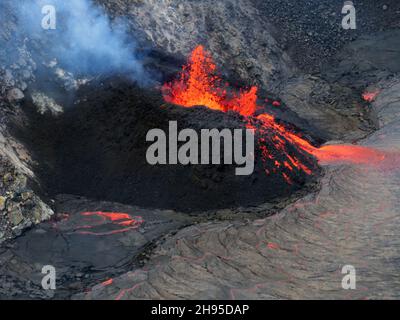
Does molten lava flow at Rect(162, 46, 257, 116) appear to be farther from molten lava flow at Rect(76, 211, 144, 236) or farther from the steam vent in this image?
molten lava flow at Rect(76, 211, 144, 236)

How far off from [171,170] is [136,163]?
36.5 inches

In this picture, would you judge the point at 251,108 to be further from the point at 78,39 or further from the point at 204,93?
the point at 78,39

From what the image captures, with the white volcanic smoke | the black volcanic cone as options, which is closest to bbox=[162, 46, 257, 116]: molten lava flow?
the black volcanic cone

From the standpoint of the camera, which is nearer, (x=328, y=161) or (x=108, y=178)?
(x=108, y=178)

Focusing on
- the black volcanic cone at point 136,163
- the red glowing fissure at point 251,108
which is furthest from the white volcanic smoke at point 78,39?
the red glowing fissure at point 251,108

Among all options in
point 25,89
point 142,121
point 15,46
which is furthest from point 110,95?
point 15,46

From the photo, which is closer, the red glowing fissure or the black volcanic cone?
the black volcanic cone

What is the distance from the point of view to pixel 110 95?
12.3 metres

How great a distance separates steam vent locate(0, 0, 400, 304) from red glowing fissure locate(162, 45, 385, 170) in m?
0.06

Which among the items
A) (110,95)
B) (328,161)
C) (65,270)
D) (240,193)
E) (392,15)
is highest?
(392,15)

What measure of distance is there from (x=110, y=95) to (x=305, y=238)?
6.33 meters

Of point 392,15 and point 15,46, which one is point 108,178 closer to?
point 15,46

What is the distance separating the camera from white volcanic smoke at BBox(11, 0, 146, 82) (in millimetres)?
13219

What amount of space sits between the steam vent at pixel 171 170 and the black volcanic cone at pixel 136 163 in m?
0.03
